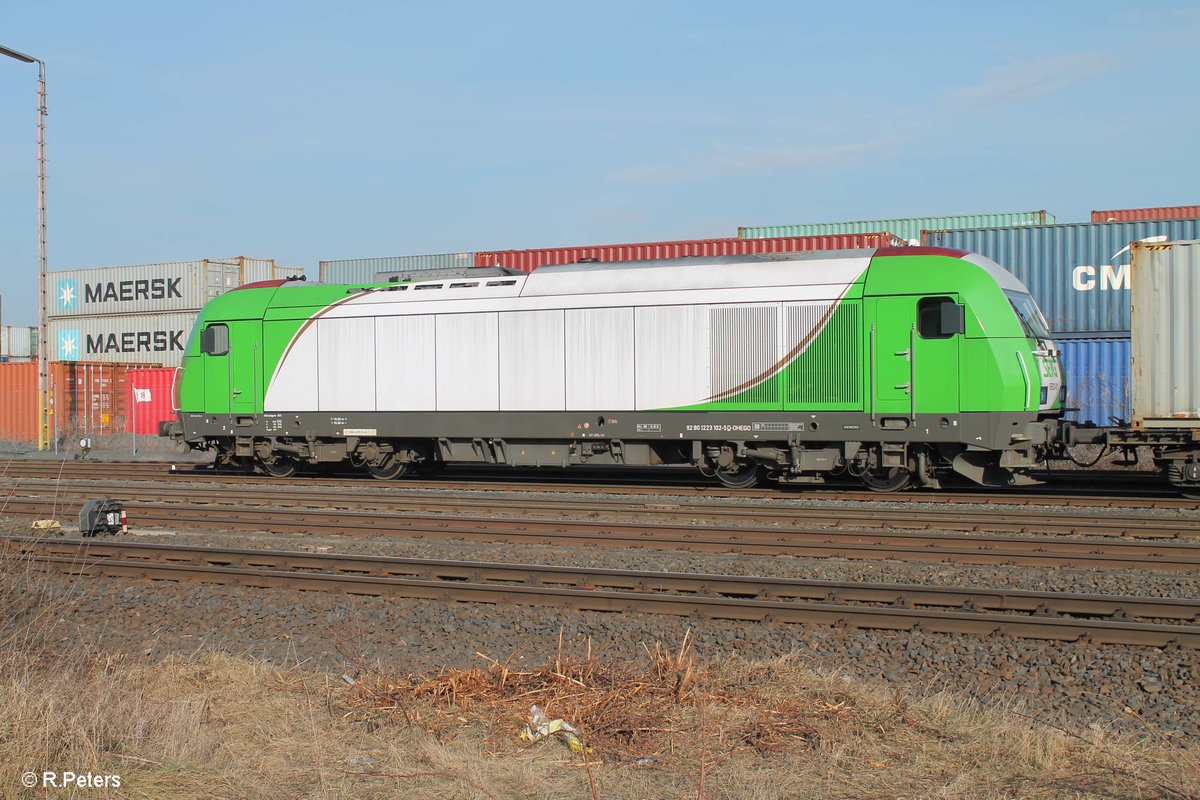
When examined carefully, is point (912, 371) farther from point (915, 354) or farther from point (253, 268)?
point (253, 268)

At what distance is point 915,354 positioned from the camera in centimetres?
1470

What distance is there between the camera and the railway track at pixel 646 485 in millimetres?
14571

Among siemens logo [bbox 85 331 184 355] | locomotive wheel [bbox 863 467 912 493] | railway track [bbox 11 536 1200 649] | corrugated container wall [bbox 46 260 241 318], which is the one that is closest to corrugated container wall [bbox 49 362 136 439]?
siemens logo [bbox 85 331 184 355]

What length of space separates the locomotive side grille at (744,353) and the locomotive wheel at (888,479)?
1.90 metres

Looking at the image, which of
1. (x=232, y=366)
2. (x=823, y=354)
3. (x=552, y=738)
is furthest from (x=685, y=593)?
(x=232, y=366)

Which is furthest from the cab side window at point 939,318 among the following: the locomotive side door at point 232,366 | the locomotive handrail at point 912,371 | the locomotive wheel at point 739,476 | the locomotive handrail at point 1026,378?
the locomotive side door at point 232,366

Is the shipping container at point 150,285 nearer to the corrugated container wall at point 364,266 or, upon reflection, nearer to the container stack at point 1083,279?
the corrugated container wall at point 364,266

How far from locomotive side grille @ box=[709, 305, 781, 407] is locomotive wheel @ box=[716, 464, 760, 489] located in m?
1.31

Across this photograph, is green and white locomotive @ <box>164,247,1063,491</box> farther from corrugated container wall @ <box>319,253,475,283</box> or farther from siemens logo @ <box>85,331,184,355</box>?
siemens logo @ <box>85,331,184,355</box>

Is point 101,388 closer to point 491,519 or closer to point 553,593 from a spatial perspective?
point 491,519

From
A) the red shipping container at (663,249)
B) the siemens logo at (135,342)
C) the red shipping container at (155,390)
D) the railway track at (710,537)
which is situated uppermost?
the red shipping container at (663,249)

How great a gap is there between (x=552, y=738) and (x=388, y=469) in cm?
1390

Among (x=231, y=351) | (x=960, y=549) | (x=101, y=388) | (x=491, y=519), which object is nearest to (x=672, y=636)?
(x=960, y=549)

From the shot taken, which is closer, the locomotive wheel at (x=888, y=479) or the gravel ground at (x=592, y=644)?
the gravel ground at (x=592, y=644)
